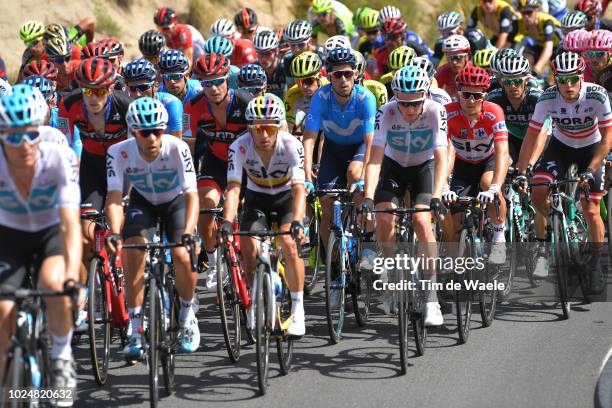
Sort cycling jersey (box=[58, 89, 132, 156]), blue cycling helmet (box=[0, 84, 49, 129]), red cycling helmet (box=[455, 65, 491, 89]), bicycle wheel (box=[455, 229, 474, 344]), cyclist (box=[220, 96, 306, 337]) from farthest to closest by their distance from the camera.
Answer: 1. red cycling helmet (box=[455, 65, 491, 89])
2. cycling jersey (box=[58, 89, 132, 156])
3. bicycle wheel (box=[455, 229, 474, 344])
4. cyclist (box=[220, 96, 306, 337])
5. blue cycling helmet (box=[0, 84, 49, 129])

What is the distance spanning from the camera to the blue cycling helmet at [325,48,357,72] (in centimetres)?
1041

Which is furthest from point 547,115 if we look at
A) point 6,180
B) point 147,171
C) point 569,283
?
point 6,180

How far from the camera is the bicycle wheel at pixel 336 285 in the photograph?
9562mm

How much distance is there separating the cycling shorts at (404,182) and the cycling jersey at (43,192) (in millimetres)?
3250

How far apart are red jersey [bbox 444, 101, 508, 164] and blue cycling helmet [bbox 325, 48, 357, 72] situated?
1.08 metres

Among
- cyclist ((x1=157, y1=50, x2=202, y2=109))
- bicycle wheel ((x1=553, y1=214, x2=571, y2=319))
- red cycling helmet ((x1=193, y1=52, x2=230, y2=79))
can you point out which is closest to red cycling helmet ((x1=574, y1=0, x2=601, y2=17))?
bicycle wheel ((x1=553, y1=214, x2=571, y2=319))

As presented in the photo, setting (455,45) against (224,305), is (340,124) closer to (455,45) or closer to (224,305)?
(224,305)

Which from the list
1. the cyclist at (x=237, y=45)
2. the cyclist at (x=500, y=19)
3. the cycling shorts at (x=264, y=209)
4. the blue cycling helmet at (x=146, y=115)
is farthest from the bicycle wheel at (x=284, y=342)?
the cyclist at (x=500, y=19)

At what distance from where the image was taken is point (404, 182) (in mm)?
9953

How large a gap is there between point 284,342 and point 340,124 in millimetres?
2593

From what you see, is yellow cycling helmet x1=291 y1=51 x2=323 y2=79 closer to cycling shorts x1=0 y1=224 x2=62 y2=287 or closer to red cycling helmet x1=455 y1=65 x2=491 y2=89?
red cycling helmet x1=455 y1=65 x2=491 y2=89

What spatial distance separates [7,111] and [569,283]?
5.89m

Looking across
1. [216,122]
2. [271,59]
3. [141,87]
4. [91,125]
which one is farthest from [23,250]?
[271,59]

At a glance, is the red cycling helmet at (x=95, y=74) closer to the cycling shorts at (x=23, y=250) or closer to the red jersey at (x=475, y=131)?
the cycling shorts at (x=23, y=250)
